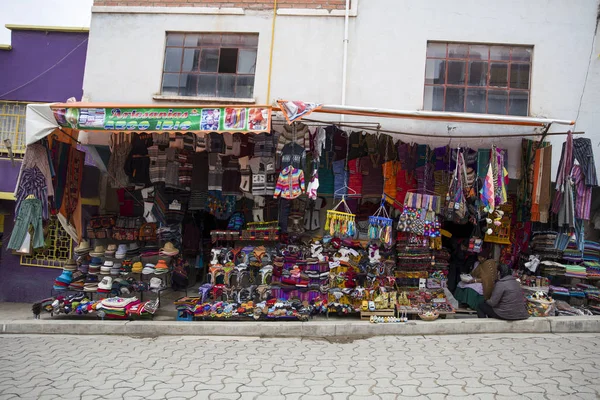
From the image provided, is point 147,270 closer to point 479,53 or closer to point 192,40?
point 192,40

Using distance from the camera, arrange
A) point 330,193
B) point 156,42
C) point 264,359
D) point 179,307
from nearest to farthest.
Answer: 1. point 264,359
2. point 179,307
3. point 330,193
4. point 156,42

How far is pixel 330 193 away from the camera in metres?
8.68

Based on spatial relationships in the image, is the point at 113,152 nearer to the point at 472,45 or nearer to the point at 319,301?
the point at 319,301

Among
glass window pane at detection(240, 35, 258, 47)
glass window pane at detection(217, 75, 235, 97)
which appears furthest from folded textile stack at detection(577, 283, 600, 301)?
glass window pane at detection(240, 35, 258, 47)

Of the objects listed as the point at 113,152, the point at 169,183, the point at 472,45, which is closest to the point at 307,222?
the point at 169,183

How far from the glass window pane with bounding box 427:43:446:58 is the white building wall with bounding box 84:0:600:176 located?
163 millimetres

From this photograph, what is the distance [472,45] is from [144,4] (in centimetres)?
667

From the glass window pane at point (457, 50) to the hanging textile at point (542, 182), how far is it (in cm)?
236

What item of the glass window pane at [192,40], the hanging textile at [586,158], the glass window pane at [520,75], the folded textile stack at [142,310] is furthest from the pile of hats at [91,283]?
the hanging textile at [586,158]

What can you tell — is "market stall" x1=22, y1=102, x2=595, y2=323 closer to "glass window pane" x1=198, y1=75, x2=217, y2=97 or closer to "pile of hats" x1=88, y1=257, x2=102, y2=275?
"pile of hats" x1=88, y1=257, x2=102, y2=275

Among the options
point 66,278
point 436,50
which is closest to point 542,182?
point 436,50

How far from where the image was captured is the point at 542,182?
795cm

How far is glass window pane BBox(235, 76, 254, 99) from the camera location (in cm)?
921

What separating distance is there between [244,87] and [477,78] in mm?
4580
